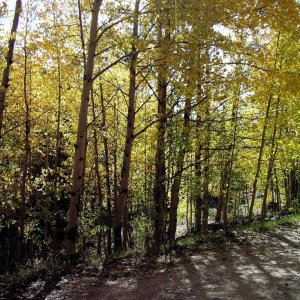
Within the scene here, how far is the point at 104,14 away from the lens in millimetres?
8359

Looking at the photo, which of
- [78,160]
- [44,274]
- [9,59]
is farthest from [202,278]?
[9,59]

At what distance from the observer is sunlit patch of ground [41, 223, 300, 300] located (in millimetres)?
5320

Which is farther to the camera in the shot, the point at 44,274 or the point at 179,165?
the point at 179,165

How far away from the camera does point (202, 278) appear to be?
6219 mm

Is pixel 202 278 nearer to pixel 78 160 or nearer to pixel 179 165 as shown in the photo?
pixel 78 160

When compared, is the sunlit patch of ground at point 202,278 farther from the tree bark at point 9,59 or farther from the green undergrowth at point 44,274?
the tree bark at point 9,59

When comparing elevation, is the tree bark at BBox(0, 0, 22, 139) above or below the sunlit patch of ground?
above

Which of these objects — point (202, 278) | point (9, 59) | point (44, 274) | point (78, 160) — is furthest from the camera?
point (9, 59)

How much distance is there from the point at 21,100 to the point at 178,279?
30.7 ft

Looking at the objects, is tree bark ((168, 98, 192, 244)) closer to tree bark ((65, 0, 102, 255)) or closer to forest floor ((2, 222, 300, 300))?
forest floor ((2, 222, 300, 300))

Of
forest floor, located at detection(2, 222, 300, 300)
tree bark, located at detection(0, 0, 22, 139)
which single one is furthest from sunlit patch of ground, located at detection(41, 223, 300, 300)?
tree bark, located at detection(0, 0, 22, 139)

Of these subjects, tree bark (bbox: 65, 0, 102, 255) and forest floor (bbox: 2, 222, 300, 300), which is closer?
forest floor (bbox: 2, 222, 300, 300)

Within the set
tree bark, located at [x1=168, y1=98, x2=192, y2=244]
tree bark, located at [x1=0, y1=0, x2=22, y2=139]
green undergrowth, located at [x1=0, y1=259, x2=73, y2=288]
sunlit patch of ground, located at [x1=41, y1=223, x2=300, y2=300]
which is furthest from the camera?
tree bark, located at [x1=168, y1=98, x2=192, y2=244]

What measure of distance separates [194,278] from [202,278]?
0.44 ft
